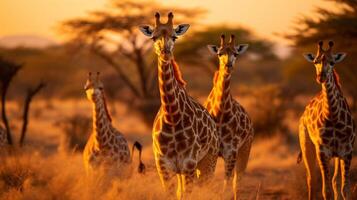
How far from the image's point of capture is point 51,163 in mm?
10438

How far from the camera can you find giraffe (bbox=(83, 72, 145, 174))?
28.7ft

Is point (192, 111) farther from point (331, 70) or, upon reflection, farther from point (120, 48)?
point (120, 48)

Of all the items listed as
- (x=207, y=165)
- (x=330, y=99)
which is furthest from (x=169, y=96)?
(x=330, y=99)

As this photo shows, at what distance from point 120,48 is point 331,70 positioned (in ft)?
54.9

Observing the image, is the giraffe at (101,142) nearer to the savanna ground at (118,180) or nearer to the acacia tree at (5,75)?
the savanna ground at (118,180)

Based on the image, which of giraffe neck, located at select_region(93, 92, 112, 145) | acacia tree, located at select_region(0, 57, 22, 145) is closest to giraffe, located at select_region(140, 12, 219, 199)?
giraffe neck, located at select_region(93, 92, 112, 145)

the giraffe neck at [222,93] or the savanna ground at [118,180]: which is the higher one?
the giraffe neck at [222,93]

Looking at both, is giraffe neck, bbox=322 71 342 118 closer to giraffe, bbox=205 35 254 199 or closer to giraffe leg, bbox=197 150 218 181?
giraffe, bbox=205 35 254 199

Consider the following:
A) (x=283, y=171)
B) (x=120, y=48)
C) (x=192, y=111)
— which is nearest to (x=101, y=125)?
(x=192, y=111)

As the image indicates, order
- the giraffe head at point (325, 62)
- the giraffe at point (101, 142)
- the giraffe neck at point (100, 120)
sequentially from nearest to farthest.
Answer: the giraffe head at point (325, 62) < the giraffe at point (101, 142) < the giraffe neck at point (100, 120)

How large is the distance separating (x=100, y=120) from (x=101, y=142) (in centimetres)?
39

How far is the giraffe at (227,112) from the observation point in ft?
25.4

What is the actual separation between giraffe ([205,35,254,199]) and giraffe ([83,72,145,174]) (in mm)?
1394

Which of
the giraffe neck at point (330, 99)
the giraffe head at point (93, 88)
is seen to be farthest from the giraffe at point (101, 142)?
the giraffe neck at point (330, 99)
